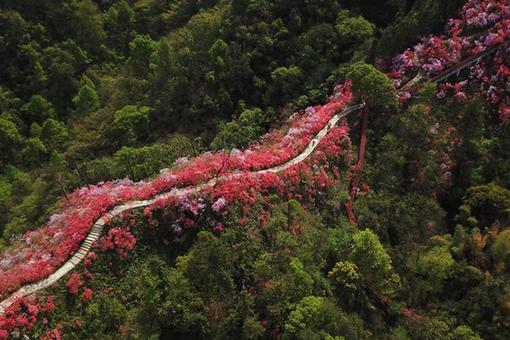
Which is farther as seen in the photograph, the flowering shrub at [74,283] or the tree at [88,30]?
the tree at [88,30]

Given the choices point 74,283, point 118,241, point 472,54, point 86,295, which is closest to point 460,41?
point 472,54

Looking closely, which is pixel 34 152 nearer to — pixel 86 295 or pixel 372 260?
pixel 86 295

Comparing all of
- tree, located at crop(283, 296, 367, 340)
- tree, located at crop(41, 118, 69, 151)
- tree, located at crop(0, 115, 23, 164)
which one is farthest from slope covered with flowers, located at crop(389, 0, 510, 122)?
tree, located at crop(0, 115, 23, 164)

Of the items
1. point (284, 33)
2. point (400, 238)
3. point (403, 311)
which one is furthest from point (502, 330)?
point (284, 33)

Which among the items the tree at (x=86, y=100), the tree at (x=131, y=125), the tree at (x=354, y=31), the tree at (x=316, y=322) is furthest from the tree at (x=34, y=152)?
the tree at (x=316, y=322)

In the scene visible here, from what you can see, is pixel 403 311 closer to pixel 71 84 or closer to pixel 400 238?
pixel 400 238

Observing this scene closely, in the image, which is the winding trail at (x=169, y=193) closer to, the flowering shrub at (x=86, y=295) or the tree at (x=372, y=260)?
the flowering shrub at (x=86, y=295)
